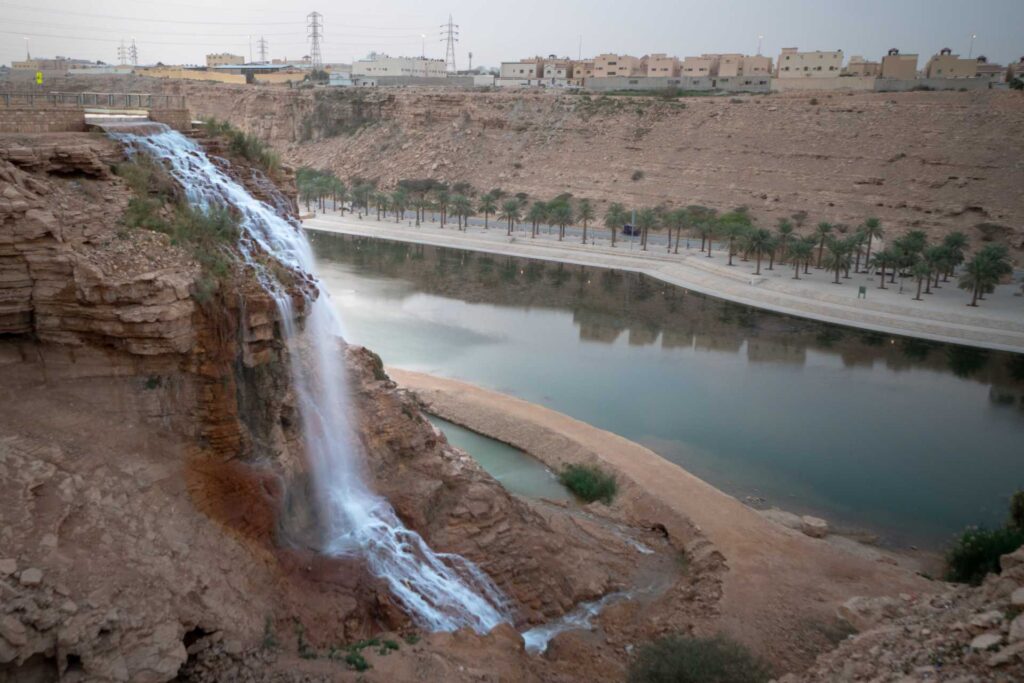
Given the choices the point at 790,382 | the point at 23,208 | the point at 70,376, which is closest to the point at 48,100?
the point at 23,208

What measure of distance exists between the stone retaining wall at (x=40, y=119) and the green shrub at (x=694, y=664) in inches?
477

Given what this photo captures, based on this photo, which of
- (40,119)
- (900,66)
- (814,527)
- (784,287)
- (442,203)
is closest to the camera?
(40,119)

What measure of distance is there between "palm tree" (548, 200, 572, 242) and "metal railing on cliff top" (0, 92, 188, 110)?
44.8 meters

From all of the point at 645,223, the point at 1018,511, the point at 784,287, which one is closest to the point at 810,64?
the point at 645,223

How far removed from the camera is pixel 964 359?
3747cm

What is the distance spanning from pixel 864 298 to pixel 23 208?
137 ft

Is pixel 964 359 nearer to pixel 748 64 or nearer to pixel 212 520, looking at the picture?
pixel 212 520

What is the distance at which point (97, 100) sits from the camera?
17.8m

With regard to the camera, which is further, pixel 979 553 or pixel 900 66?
pixel 900 66

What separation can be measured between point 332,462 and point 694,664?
22.1ft

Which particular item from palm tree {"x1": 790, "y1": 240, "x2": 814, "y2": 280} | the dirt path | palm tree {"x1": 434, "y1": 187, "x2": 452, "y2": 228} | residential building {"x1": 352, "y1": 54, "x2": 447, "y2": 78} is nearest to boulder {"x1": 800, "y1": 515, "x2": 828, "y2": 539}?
the dirt path

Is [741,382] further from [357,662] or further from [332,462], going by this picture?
[357,662]

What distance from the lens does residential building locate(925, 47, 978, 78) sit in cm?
8731

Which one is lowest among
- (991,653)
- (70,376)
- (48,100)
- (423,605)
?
(423,605)
